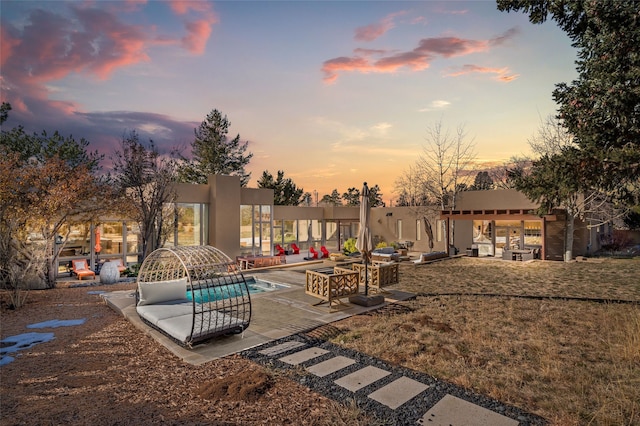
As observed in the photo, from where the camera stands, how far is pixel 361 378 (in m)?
4.71

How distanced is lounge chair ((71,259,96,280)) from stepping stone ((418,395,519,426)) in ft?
44.1

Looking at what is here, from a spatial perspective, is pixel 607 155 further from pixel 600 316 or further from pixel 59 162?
pixel 59 162

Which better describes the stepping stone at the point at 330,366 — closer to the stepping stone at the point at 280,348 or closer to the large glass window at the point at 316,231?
the stepping stone at the point at 280,348

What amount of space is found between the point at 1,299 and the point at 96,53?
8.73 metres

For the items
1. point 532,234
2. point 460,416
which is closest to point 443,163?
point 532,234

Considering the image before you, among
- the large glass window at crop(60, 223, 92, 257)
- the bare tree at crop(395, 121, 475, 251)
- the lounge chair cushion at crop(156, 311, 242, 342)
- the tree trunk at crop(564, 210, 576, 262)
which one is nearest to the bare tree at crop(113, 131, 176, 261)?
the large glass window at crop(60, 223, 92, 257)

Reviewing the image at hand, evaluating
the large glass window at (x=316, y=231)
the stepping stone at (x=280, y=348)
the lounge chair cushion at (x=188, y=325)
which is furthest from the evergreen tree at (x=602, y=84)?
the large glass window at (x=316, y=231)

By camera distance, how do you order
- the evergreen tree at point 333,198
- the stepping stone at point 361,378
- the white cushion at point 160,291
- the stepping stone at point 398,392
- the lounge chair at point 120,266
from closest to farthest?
the stepping stone at point 398,392 < the stepping stone at point 361,378 < the white cushion at point 160,291 < the lounge chair at point 120,266 < the evergreen tree at point 333,198

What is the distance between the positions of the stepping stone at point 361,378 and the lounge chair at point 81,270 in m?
12.2

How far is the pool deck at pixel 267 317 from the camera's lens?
5816 mm

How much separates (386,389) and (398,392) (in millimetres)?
161

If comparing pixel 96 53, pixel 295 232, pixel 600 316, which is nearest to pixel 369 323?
pixel 600 316

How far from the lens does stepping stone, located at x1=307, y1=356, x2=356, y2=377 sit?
16.1 ft

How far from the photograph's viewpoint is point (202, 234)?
16.5 m
